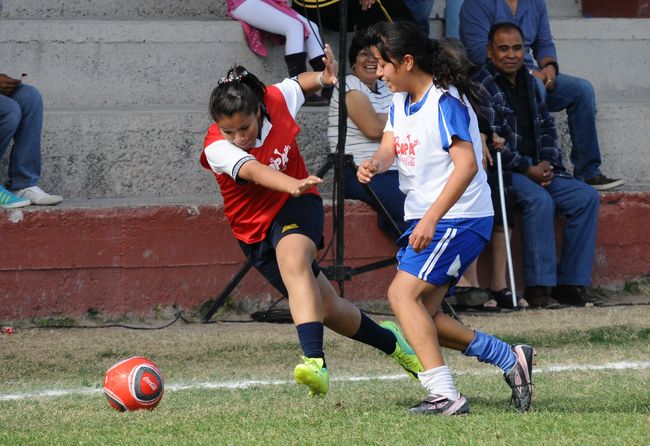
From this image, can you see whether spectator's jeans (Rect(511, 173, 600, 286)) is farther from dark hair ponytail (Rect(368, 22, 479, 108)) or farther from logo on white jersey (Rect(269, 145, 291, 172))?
dark hair ponytail (Rect(368, 22, 479, 108))

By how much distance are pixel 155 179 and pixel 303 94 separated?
118 inches

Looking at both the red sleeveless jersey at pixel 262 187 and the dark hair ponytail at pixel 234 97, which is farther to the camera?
the red sleeveless jersey at pixel 262 187

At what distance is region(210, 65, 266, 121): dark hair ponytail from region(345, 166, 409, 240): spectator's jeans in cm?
274

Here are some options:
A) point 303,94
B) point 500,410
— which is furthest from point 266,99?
point 500,410

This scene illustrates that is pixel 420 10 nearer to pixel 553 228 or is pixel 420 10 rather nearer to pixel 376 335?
pixel 553 228

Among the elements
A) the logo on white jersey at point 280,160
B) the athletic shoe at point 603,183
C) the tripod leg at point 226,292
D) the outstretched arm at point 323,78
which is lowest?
the tripod leg at point 226,292

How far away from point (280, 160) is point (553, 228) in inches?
141

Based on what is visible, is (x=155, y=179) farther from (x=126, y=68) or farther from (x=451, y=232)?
(x=451, y=232)

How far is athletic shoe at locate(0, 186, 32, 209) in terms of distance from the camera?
8500 millimetres

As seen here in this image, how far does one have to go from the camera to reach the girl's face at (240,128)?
5.99m

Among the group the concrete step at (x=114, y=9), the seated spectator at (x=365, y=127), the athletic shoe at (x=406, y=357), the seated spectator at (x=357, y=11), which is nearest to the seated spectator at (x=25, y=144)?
the concrete step at (x=114, y=9)

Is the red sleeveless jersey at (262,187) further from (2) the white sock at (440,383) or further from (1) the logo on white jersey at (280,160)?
(2) the white sock at (440,383)

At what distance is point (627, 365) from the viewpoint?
7.18m

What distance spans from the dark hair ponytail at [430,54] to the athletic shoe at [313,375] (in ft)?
4.34
